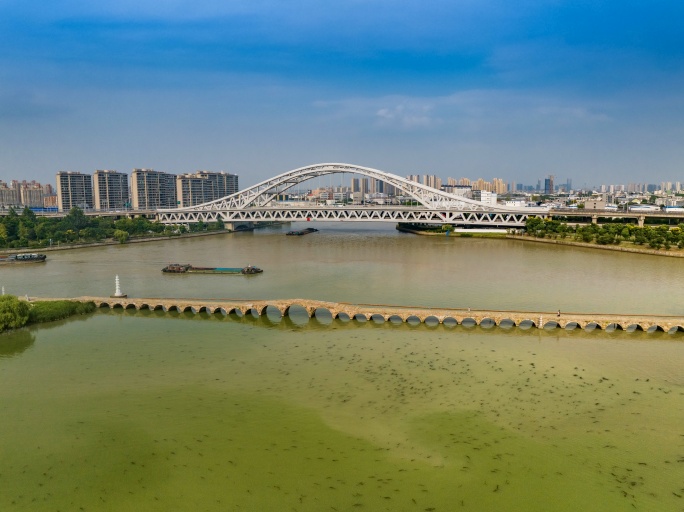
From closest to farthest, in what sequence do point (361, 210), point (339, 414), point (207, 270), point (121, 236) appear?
point (339, 414) < point (207, 270) < point (121, 236) < point (361, 210)

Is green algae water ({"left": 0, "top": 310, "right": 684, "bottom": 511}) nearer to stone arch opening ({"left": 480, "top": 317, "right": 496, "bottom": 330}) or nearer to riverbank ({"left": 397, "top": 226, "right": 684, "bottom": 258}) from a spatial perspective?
stone arch opening ({"left": 480, "top": 317, "right": 496, "bottom": 330})

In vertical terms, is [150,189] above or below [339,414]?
above

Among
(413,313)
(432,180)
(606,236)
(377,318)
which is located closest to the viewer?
(413,313)

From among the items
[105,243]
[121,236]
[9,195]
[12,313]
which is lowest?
[12,313]

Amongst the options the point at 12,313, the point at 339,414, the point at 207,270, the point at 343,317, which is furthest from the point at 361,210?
the point at 339,414

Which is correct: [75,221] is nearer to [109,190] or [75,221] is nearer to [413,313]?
[413,313]

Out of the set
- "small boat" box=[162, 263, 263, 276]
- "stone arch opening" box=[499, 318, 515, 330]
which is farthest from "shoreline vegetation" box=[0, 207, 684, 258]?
"stone arch opening" box=[499, 318, 515, 330]
